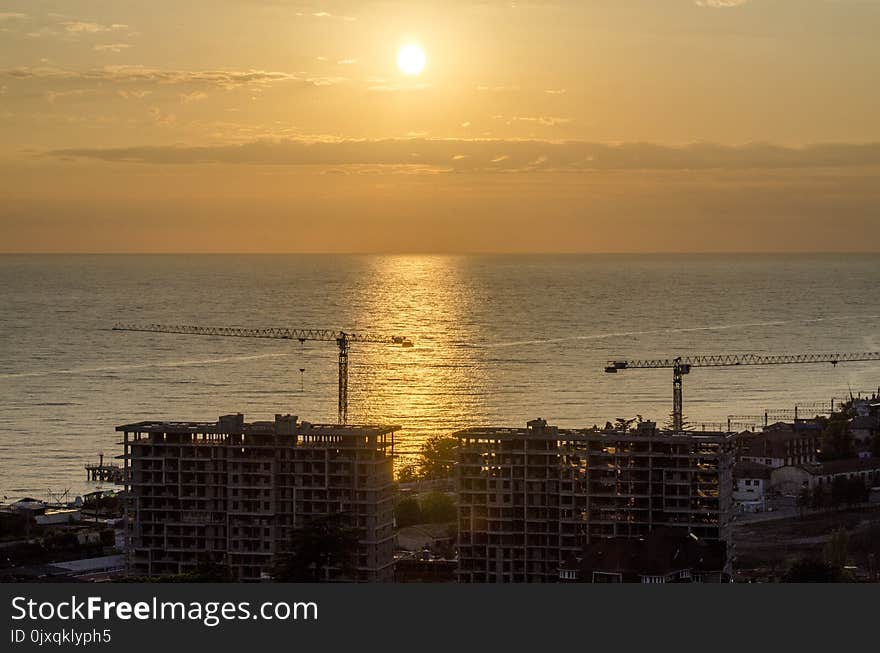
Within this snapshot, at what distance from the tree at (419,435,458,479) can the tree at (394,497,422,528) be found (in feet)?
29.5

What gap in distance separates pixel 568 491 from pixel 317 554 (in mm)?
9280

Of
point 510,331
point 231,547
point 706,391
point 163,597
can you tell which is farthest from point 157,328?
point 163,597

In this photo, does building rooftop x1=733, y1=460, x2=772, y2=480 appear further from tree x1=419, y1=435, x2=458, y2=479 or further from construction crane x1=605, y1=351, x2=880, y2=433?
construction crane x1=605, y1=351, x2=880, y2=433

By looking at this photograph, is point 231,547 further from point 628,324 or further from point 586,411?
point 628,324

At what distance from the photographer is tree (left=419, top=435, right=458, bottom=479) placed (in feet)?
276

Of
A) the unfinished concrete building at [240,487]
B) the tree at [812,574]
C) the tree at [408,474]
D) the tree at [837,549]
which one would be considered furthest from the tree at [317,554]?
the tree at [408,474]

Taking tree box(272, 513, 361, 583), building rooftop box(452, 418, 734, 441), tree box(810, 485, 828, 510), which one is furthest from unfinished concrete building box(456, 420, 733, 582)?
tree box(810, 485, 828, 510)

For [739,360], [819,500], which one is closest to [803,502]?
[819,500]

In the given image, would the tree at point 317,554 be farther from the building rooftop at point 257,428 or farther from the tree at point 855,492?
the tree at point 855,492

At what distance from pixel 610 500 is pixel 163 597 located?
2780 cm

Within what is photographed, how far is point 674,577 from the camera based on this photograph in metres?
50.0

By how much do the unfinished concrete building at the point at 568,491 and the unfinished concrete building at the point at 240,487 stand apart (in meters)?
3.32

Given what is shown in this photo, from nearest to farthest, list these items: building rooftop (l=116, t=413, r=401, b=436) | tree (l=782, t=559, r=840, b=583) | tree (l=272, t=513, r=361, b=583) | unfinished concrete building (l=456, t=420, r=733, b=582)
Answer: tree (l=782, t=559, r=840, b=583) < tree (l=272, t=513, r=361, b=583) < unfinished concrete building (l=456, t=420, r=733, b=582) < building rooftop (l=116, t=413, r=401, b=436)

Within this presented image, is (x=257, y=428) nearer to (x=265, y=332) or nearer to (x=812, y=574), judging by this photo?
(x=812, y=574)
